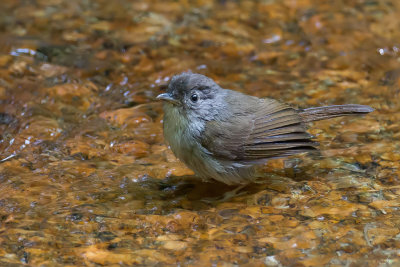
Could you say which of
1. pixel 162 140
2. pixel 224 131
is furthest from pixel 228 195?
pixel 162 140

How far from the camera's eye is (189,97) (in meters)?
5.12


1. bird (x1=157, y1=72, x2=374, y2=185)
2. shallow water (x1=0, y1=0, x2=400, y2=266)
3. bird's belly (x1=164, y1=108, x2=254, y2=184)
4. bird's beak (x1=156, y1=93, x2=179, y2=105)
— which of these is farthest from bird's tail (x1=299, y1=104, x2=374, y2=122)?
bird's beak (x1=156, y1=93, x2=179, y2=105)

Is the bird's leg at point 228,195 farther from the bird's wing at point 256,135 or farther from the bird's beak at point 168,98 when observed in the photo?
the bird's beak at point 168,98

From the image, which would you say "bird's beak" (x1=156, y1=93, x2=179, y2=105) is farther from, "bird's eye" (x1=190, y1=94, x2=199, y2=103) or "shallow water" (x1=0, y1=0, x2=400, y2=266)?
"shallow water" (x1=0, y1=0, x2=400, y2=266)

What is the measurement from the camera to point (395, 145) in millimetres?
5582

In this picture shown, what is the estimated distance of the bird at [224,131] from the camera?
4930 mm

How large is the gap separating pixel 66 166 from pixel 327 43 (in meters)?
4.38

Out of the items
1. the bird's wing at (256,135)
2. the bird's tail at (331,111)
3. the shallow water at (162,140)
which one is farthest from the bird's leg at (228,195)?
the bird's tail at (331,111)

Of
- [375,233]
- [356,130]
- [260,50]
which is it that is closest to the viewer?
[375,233]

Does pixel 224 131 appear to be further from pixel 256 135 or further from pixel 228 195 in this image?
pixel 228 195

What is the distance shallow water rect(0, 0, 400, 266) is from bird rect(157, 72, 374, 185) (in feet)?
1.05

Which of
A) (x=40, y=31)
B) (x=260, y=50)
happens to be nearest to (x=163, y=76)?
(x=260, y=50)

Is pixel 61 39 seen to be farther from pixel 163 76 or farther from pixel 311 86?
pixel 311 86

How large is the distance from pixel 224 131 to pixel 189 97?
0.47 meters
